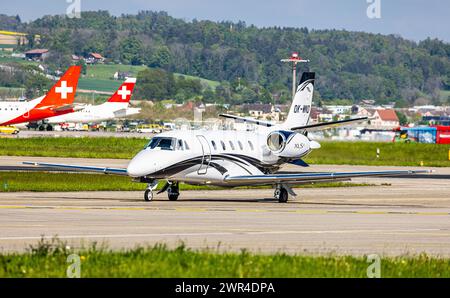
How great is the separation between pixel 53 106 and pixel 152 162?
268 ft

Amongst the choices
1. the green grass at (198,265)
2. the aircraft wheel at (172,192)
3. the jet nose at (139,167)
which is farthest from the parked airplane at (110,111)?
the green grass at (198,265)

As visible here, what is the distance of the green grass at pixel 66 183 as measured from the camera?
48.5 m

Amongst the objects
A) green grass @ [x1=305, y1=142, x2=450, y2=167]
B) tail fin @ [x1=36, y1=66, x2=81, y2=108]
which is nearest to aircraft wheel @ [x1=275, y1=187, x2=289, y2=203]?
green grass @ [x1=305, y1=142, x2=450, y2=167]

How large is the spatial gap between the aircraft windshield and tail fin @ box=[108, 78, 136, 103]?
295ft

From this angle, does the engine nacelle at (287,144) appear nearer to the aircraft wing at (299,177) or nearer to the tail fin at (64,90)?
the aircraft wing at (299,177)

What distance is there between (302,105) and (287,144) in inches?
212

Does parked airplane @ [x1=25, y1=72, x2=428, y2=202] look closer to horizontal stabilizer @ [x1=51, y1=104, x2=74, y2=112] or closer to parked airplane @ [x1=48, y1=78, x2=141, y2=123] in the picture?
horizontal stabilizer @ [x1=51, y1=104, x2=74, y2=112]

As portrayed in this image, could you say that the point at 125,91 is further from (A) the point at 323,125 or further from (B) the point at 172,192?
(B) the point at 172,192

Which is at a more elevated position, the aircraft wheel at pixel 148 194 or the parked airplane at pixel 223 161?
the parked airplane at pixel 223 161

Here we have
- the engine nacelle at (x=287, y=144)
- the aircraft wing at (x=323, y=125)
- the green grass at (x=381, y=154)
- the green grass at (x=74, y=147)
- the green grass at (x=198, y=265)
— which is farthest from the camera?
the green grass at (x=74, y=147)

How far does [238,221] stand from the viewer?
32.2 m

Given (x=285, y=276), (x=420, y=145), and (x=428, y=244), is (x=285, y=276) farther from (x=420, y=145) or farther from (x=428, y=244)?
(x=420, y=145)

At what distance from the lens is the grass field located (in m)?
79.6

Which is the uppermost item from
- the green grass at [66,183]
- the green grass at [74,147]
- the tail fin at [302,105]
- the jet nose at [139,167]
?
the tail fin at [302,105]
